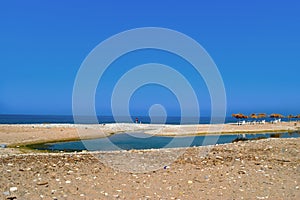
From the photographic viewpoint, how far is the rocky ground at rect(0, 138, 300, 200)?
741 cm

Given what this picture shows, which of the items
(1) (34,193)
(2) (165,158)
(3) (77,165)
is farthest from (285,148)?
(1) (34,193)

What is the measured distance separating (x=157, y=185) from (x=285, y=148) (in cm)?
959

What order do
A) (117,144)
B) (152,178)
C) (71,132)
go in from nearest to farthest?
(152,178), (117,144), (71,132)

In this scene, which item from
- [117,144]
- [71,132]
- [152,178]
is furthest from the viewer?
[71,132]

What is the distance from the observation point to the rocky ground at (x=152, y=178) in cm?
741

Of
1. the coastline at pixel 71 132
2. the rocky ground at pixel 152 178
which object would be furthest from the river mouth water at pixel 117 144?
the rocky ground at pixel 152 178

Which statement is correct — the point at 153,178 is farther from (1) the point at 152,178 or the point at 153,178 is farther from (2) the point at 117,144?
(2) the point at 117,144

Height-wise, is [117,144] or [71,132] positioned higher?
[71,132]

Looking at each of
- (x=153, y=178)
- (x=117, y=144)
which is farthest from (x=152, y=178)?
(x=117, y=144)

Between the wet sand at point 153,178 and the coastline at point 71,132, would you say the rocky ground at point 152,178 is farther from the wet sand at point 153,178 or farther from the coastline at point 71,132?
the coastline at point 71,132

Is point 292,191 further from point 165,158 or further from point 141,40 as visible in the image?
point 141,40

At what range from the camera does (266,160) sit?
11.8 m

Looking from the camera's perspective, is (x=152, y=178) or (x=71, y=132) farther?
(x=71, y=132)

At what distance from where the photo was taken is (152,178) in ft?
29.5
